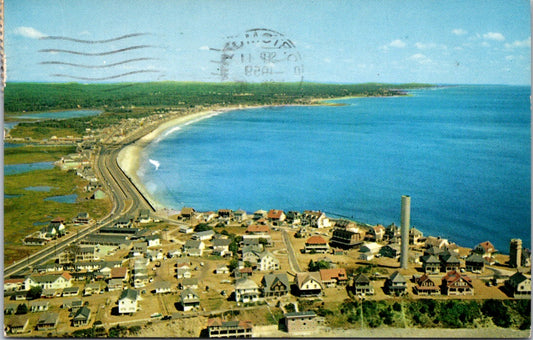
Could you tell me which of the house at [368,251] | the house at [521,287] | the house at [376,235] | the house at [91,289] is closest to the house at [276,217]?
the house at [376,235]

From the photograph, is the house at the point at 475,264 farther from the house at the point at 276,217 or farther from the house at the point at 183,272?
the house at the point at 183,272

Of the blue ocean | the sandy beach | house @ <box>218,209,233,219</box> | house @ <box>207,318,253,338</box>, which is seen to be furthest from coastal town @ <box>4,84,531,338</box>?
the sandy beach

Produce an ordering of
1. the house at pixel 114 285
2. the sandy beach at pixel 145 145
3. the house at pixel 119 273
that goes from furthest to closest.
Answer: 1. the sandy beach at pixel 145 145
2. the house at pixel 119 273
3. the house at pixel 114 285

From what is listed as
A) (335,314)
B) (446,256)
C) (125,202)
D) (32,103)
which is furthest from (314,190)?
(32,103)

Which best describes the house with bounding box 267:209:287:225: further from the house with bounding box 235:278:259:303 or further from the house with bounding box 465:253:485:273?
the house with bounding box 465:253:485:273

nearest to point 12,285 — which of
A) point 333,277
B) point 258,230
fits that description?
point 258,230

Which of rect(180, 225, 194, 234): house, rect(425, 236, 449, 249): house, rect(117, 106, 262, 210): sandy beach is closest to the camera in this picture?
rect(425, 236, 449, 249): house
